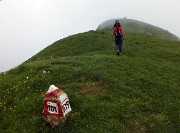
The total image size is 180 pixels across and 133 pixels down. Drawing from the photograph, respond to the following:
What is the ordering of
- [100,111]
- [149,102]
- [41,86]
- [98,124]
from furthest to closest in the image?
1. [41,86]
2. [149,102]
3. [100,111]
4. [98,124]

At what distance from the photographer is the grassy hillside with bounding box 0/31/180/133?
19719mm

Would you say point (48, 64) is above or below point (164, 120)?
above

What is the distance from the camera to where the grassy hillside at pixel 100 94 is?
64.7 ft

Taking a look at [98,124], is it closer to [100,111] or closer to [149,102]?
[100,111]

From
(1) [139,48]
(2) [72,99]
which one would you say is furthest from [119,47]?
(2) [72,99]

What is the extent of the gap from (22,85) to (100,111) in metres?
7.42

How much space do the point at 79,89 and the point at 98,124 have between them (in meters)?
5.02

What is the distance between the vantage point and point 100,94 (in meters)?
22.9

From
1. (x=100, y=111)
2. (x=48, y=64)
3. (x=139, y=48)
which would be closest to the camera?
(x=100, y=111)

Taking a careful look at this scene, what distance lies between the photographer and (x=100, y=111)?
808 inches

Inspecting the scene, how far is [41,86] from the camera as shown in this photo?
973 inches

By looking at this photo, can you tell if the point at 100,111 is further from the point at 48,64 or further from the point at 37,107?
the point at 48,64

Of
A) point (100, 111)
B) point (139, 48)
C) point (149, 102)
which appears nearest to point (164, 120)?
point (149, 102)

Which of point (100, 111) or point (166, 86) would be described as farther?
point (166, 86)
